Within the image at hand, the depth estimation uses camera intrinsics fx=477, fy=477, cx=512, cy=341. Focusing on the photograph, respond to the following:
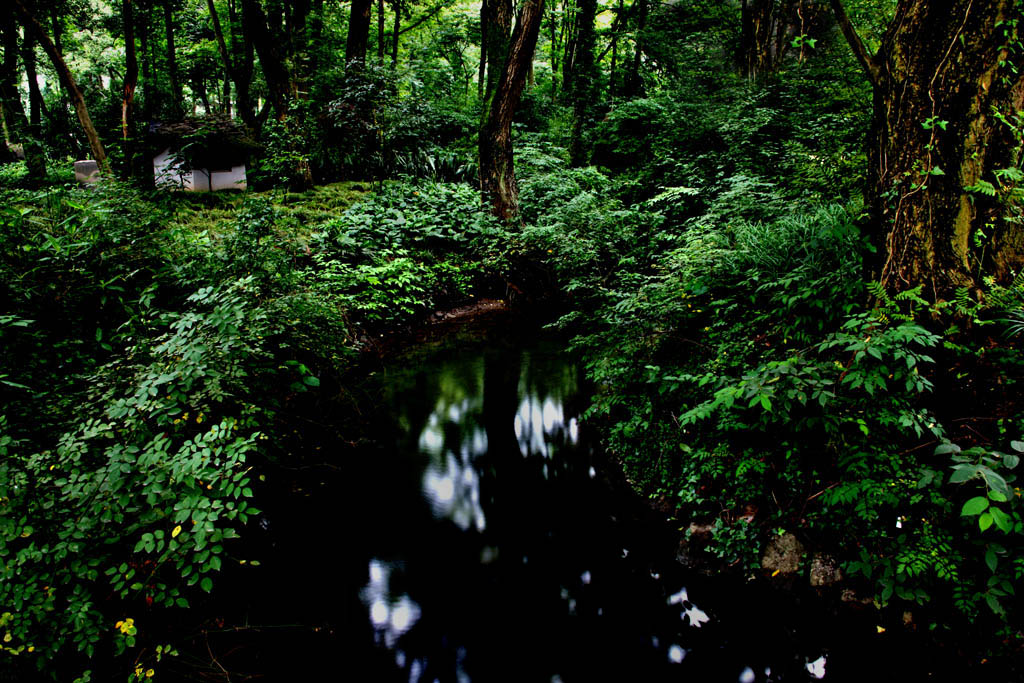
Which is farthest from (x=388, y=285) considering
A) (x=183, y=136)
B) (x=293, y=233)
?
(x=183, y=136)

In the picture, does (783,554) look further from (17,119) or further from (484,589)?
(17,119)

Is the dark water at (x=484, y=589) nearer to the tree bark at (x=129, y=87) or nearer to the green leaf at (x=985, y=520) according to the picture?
the green leaf at (x=985, y=520)

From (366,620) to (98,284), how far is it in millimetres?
3619

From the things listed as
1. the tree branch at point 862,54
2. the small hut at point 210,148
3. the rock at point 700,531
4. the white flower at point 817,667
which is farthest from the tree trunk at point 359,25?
the white flower at point 817,667

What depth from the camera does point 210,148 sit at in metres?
12.1

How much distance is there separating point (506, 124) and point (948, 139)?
7921 mm

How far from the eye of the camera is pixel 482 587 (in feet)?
12.2

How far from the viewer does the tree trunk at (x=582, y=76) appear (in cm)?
1327

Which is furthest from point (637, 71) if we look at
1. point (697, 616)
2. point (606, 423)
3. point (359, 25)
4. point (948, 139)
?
point (697, 616)

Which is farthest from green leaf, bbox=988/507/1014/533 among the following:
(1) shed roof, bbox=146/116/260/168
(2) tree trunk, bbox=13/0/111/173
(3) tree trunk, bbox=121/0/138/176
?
(1) shed roof, bbox=146/116/260/168

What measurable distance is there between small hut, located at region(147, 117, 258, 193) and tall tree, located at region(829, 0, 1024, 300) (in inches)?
505

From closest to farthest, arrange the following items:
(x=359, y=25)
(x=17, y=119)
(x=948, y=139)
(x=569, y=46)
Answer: (x=948, y=139) → (x=17, y=119) → (x=359, y=25) → (x=569, y=46)

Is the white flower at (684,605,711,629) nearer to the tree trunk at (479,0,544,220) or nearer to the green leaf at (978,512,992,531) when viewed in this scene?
the green leaf at (978,512,992,531)

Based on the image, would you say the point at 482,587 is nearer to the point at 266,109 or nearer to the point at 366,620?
the point at 366,620
